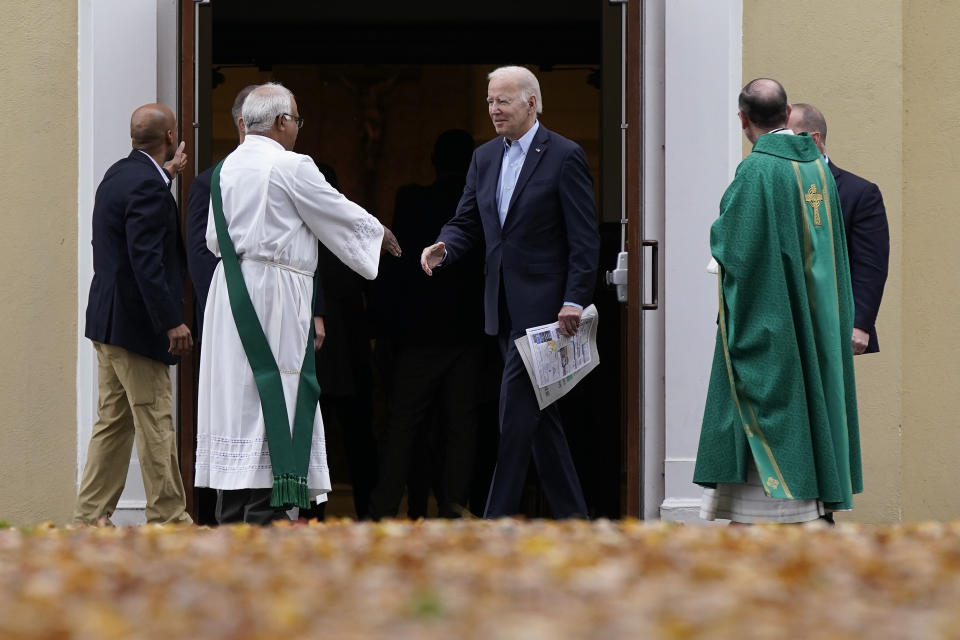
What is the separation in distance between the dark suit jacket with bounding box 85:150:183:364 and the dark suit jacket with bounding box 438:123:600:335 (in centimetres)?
135

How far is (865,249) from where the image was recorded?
6246 millimetres

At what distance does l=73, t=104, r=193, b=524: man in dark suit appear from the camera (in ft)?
21.3

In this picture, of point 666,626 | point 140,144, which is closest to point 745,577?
point 666,626

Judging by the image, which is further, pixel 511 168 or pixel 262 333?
pixel 511 168

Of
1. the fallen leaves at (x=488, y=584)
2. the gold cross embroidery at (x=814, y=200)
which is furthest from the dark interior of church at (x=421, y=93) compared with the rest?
the fallen leaves at (x=488, y=584)

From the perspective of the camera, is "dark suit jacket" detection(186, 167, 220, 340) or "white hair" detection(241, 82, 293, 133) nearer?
"white hair" detection(241, 82, 293, 133)

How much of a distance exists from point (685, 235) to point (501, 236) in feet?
3.07

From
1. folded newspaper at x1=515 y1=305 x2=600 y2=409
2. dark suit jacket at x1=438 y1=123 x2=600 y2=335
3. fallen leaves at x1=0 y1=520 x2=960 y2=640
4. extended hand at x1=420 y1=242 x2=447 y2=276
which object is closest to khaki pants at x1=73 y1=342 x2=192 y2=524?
extended hand at x1=420 y1=242 x2=447 y2=276

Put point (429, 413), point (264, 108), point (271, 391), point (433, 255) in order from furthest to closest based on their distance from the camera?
point (429, 413)
point (433, 255)
point (264, 108)
point (271, 391)

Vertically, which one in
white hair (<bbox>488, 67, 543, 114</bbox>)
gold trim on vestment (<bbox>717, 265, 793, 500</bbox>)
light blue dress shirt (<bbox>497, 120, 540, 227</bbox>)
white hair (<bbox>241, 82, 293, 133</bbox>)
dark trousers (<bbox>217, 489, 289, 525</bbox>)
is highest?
white hair (<bbox>488, 67, 543, 114</bbox>)

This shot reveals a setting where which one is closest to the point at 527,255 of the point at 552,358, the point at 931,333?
the point at 552,358

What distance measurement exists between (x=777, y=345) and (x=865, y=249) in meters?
0.98

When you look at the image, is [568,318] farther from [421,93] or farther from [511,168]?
[421,93]

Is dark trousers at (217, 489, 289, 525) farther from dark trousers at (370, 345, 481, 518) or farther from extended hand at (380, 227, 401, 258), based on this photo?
dark trousers at (370, 345, 481, 518)
